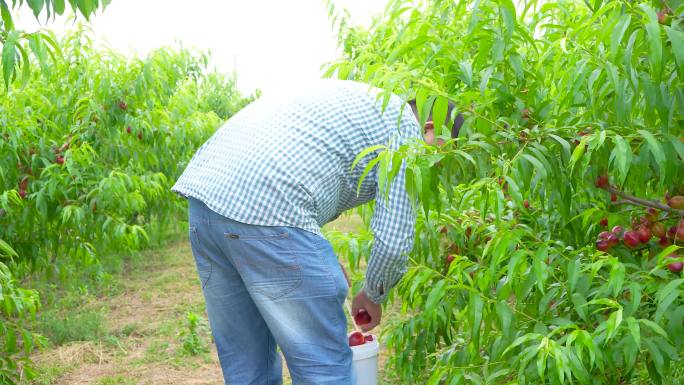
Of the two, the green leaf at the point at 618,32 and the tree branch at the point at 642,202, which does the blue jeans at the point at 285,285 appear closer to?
the tree branch at the point at 642,202

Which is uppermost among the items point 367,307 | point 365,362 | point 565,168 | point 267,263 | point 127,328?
point 565,168

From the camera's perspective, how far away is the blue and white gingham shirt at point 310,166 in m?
2.46

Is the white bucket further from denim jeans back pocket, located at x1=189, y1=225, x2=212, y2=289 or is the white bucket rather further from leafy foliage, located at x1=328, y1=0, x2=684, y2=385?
denim jeans back pocket, located at x1=189, y1=225, x2=212, y2=289

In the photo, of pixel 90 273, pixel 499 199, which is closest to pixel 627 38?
pixel 499 199

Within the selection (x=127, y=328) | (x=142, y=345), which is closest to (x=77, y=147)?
(x=142, y=345)

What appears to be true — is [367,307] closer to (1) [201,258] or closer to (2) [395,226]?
(2) [395,226]

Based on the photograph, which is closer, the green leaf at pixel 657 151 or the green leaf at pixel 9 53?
the green leaf at pixel 657 151

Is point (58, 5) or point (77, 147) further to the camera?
point (77, 147)

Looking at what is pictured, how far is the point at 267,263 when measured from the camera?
2.49 meters

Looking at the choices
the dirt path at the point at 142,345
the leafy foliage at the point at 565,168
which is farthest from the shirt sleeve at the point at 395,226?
the dirt path at the point at 142,345

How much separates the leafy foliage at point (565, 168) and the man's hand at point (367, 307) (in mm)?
293

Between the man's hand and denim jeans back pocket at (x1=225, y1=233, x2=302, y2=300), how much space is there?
1.33ft

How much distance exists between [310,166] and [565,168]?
0.74 m

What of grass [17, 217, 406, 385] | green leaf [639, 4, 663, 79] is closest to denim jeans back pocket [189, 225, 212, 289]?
green leaf [639, 4, 663, 79]
